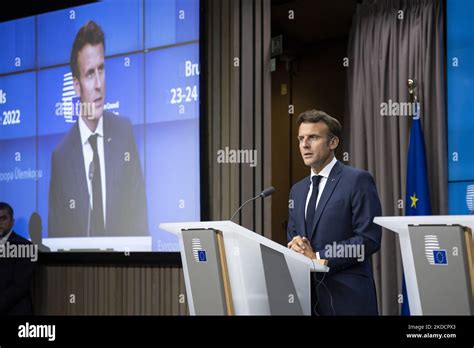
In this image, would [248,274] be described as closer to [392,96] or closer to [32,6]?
[392,96]

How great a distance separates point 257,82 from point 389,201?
111cm

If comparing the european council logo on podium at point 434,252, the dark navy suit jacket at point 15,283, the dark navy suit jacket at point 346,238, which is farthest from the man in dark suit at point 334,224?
the dark navy suit jacket at point 15,283

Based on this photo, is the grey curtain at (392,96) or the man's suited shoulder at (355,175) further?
the grey curtain at (392,96)

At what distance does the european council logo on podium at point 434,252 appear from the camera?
1.97 meters

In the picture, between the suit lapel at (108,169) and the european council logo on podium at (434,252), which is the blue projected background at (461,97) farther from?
the suit lapel at (108,169)

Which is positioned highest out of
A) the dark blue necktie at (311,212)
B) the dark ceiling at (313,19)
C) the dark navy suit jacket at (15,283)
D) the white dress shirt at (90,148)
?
the dark ceiling at (313,19)

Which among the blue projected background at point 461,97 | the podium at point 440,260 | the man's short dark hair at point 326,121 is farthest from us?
the blue projected background at point 461,97

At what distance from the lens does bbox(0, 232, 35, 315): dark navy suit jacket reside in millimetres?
3883

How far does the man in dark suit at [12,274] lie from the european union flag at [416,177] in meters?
2.39

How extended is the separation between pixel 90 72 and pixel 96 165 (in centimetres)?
59

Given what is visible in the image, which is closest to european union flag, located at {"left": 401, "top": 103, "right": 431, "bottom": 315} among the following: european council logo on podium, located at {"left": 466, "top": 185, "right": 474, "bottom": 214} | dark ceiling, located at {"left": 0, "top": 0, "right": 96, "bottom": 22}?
european council logo on podium, located at {"left": 466, "top": 185, "right": 474, "bottom": 214}

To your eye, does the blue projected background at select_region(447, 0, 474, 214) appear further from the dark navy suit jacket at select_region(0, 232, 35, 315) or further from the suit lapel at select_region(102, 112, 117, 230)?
the dark navy suit jacket at select_region(0, 232, 35, 315)

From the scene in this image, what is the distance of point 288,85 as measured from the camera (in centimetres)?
568

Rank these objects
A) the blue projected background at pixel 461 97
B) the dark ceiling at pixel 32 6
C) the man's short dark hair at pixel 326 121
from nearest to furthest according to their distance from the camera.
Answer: the man's short dark hair at pixel 326 121 < the blue projected background at pixel 461 97 < the dark ceiling at pixel 32 6
